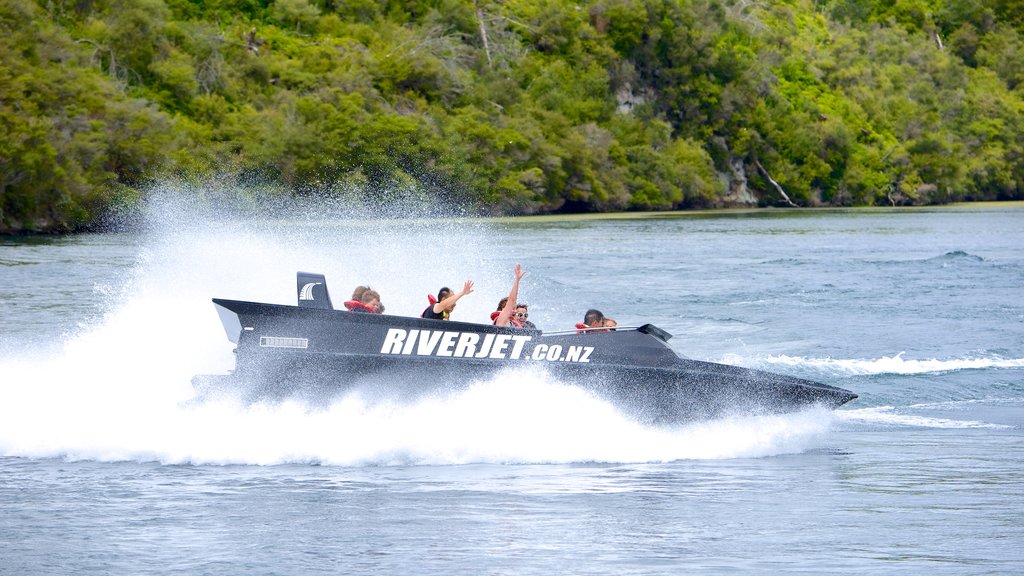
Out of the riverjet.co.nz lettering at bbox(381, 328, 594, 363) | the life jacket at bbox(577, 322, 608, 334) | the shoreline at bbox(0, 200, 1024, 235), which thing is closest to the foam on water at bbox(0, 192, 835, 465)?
the riverjet.co.nz lettering at bbox(381, 328, 594, 363)

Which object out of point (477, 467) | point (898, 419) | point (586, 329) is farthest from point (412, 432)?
point (898, 419)

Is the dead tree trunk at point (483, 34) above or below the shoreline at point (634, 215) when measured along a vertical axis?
above

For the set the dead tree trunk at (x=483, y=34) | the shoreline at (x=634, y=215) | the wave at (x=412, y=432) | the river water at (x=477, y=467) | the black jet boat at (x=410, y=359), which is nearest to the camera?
the river water at (x=477, y=467)

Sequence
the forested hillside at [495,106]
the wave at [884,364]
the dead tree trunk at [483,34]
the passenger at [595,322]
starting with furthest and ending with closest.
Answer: the dead tree trunk at [483,34], the forested hillside at [495,106], the wave at [884,364], the passenger at [595,322]

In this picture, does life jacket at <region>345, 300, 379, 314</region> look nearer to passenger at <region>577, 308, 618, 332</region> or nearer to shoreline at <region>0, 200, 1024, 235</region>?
passenger at <region>577, 308, 618, 332</region>

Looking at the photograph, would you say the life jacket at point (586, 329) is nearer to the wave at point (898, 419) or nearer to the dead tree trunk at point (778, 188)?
the wave at point (898, 419)

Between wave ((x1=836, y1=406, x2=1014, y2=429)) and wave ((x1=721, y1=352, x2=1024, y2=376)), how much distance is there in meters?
2.86

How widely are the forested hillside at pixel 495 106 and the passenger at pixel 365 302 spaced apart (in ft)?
137

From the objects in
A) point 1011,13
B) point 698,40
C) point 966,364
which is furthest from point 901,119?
point 966,364

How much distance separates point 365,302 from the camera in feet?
46.3

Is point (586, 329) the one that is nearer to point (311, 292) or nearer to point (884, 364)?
point (311, 292)

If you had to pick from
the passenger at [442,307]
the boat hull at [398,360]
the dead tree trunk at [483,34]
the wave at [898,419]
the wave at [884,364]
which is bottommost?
the wave at [884,364]

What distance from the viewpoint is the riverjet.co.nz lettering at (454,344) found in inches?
543

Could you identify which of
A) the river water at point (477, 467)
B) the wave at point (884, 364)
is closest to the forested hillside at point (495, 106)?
the wave at point (884, 364)
